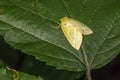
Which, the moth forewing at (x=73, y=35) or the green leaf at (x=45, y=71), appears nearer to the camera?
the moth forewing at (x=73, y=35)

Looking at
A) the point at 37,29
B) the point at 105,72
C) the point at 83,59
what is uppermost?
the point at 37,29

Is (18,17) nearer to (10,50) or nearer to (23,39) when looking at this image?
(23,39)

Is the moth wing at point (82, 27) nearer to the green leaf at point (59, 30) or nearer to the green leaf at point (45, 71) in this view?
the green leaf at point (59, 30)

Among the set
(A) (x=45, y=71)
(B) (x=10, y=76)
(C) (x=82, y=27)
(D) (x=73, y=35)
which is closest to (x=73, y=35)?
(D) (x=73, y=35)

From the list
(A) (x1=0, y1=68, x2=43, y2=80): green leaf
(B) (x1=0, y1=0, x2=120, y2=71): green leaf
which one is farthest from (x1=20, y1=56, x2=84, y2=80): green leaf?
(A) (x1=0, y1=68, x2=43, y2=80): green leaf

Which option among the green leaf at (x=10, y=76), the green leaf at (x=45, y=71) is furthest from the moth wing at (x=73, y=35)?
the green leaf at (x=45, y=71)

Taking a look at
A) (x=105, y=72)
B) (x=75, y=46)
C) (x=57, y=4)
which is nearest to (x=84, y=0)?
(x=57, y=4)
